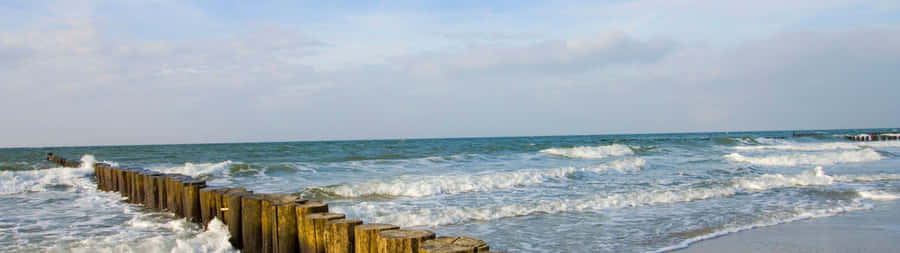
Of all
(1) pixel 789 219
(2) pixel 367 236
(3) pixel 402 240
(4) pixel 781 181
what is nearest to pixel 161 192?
(2) pixel 367 236

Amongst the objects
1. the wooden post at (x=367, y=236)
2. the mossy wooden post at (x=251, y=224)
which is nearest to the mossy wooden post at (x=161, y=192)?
the mossy wooden post at (x=251, y=224)

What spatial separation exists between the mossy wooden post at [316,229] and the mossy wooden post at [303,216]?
3 cm

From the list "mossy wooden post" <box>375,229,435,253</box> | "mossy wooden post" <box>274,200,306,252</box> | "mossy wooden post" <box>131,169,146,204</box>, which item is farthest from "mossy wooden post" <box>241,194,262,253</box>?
"mossy wooden post" <box>131,169,146,204</box>

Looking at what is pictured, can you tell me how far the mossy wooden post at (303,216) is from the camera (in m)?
4.75

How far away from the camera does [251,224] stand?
5.56 metres

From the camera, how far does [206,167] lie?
1962 cm

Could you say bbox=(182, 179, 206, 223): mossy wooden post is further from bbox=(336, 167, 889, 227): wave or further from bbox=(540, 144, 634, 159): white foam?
bbox=(540, 144, 634, 159): white foam

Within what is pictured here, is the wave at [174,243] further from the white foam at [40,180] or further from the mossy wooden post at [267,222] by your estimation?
the white foam at [40,180]

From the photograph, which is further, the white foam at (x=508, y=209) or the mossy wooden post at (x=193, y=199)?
the white foam at (x=508, y=209)

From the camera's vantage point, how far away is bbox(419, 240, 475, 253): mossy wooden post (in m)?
3.14

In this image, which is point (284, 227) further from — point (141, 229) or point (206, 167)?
point (206, 167)

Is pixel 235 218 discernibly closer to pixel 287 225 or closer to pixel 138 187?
pixel 287 225

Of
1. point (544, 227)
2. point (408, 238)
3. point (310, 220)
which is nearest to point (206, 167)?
point (544, 227)

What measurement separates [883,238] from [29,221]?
1127cm
